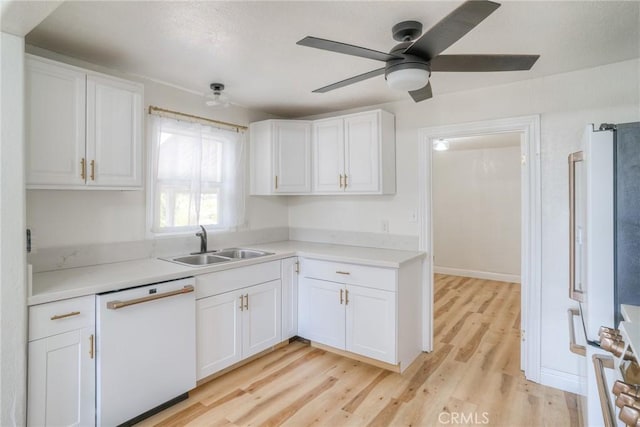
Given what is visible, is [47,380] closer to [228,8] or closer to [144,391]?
[144,391]

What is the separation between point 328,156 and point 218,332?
1.88 metres

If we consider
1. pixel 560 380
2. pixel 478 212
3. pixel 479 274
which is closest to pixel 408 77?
pixel 560 380

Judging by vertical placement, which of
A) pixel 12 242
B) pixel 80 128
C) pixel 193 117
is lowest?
pixel 12 242

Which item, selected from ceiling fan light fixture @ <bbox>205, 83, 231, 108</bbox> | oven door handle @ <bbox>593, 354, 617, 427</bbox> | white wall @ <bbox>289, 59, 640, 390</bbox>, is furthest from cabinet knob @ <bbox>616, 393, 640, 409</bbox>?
ceiling fan light fixture @ <bbox>205, 83, 231, 108</bbox>

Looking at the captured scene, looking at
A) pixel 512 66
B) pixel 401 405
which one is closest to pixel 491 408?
pixel 401 405

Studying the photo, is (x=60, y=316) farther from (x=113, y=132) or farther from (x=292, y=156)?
(x=292, y=156)

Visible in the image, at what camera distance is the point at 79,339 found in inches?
72.3

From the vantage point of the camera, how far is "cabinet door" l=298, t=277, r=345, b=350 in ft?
9.68

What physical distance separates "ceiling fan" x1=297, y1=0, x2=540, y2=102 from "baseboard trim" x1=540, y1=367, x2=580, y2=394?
220cm

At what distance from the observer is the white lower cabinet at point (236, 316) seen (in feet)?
8.03

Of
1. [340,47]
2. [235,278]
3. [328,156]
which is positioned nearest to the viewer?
[340,47]

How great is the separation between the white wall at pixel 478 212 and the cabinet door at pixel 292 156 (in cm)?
354

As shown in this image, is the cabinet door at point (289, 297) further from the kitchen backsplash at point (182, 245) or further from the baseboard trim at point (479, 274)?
the baseboard trim at point (479, 274)

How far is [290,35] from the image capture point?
1.95 m
